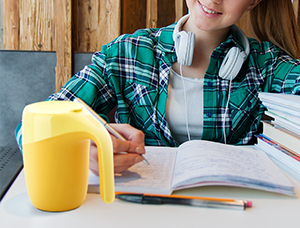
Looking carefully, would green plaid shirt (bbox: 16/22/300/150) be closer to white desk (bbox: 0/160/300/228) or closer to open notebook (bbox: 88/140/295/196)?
open notebook (bbox: 88/140/295/196)

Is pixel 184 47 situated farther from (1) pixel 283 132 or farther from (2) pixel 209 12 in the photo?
(1) pixel 283 132

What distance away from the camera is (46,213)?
0.44 metres

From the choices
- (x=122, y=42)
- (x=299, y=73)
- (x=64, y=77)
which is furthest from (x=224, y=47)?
(x=64, y=77)

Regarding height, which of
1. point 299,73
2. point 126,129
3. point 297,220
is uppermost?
point 299,73

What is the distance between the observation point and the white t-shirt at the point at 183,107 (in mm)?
1022

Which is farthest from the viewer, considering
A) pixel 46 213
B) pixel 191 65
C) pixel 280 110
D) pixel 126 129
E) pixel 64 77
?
pixel 64 77

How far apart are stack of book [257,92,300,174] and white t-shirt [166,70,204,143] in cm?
23

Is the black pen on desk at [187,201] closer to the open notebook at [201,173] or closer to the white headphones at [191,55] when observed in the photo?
the open notebook at [201,173]

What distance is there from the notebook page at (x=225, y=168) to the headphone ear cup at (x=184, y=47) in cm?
40

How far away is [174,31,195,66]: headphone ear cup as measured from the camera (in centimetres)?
98

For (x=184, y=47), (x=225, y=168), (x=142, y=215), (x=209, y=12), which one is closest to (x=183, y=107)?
(x=184, y=47)

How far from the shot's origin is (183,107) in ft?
3.36

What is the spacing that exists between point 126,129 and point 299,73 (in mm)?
677

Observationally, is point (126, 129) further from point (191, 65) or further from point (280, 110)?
point (191, 65)
